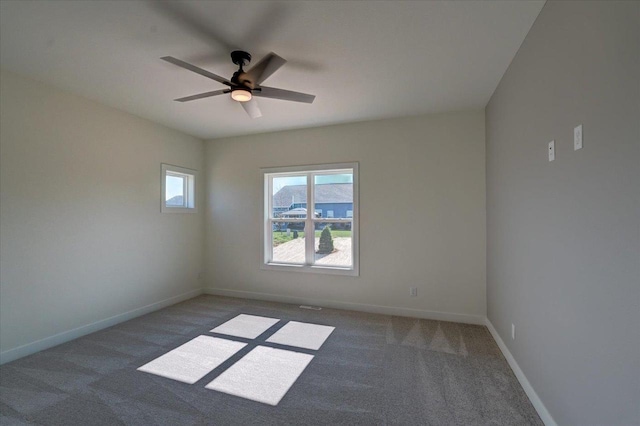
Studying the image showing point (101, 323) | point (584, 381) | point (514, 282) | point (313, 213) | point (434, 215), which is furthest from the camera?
point (313, 213)

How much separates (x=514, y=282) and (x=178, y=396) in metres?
2.88

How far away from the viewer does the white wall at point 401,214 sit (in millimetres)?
3648

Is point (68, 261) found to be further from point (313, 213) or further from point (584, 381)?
point (584, 381)

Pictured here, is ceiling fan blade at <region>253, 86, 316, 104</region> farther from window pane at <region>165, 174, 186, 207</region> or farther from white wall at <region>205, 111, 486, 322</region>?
window pane at <region>165, 174, 186, 207</region>

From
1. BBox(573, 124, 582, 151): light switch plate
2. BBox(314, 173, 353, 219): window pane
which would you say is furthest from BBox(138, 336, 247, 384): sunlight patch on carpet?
BBox(573, 124, 582, 151): light switch plate

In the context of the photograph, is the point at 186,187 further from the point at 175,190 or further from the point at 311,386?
the point at 311,386

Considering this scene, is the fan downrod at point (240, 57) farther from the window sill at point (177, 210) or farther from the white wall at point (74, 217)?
the window sill at point (177, 210)

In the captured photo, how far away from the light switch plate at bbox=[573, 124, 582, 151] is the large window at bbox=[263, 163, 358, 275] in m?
2.73

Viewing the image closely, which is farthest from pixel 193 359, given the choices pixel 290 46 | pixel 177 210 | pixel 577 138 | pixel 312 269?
pixel 577 138

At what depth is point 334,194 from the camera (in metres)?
4.39

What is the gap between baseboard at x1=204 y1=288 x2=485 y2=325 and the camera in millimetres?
3650

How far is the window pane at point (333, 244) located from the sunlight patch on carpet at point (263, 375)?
173 centimetres

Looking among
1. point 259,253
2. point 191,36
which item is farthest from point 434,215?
point 191,36

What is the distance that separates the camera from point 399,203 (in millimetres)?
3930
